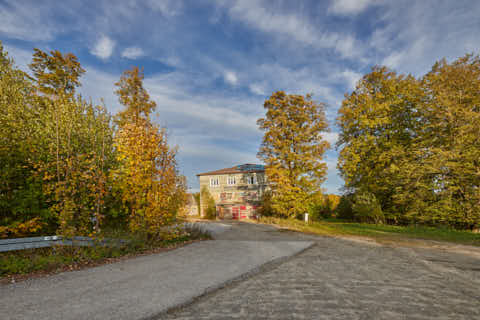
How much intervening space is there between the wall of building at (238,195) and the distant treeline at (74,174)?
19445 millimetres

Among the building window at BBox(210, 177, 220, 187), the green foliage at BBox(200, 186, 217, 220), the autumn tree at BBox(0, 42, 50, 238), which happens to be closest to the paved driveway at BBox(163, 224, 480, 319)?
the autumn tree at BBox(0, 42, 50, 238)

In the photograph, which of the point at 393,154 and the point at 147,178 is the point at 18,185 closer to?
the point at 147,178

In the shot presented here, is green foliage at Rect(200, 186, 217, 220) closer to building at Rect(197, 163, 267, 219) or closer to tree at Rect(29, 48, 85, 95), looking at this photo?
building at Rect(197, 163, 267, 219)

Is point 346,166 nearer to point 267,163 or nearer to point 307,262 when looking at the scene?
point 267,163

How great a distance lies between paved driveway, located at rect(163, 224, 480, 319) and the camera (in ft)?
11.7

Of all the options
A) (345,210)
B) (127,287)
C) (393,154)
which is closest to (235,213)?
(345,210)

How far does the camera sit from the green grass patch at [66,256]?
5266 mm

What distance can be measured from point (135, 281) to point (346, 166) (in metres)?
20.9

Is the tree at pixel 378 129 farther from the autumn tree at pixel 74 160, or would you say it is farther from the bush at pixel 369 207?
the autumn tree at pixel 74 160

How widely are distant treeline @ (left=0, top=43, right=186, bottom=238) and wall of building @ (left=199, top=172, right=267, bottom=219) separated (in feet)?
63.8

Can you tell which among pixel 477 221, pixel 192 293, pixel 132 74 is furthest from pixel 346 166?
pixel 132 74

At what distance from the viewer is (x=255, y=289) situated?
15.3 ft

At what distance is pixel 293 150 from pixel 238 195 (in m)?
12.2

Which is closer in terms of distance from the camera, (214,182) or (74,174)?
(74,174)
